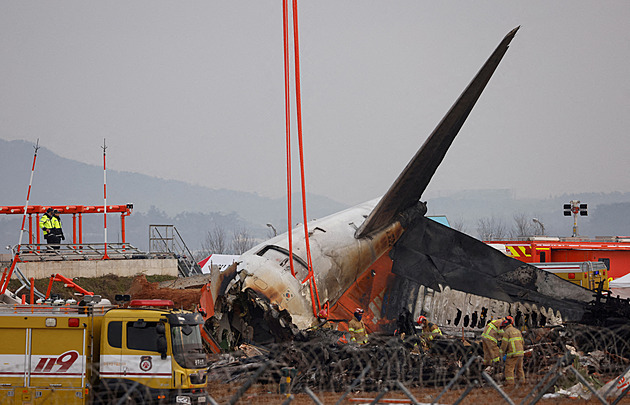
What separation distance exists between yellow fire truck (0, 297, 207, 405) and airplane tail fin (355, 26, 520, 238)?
26.7 ft

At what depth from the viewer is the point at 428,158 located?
55.2 feet

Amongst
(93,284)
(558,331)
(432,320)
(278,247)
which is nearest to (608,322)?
(558,331)

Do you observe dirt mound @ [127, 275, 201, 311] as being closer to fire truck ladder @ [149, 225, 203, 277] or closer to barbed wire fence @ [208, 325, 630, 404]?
barbed wire fence @ [208, 325, 630, 404]

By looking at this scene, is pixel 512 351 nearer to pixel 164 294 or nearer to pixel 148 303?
pixel 148 303

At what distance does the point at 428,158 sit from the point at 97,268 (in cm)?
1348

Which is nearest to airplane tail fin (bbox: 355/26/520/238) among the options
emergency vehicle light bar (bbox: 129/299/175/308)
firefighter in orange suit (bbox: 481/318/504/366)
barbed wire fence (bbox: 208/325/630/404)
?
barbed wire fence (bbox: 208/325/630/404)

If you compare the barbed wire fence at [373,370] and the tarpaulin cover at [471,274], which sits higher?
the tarpaulin cover at [471,274]

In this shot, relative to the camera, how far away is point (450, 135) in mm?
16531

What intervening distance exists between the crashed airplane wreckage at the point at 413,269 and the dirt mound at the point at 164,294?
5.05m

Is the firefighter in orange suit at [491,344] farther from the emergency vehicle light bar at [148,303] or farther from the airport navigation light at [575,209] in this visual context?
the airport navigation light at [575,209]

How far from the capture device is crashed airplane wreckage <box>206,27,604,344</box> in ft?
51.5

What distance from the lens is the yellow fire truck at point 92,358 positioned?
10.1 m

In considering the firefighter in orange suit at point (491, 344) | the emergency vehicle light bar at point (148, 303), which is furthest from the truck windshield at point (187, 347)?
the firefighter in orange suit at point (491, 344)

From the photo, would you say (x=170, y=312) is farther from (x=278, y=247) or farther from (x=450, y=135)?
(x=450, y=135)
